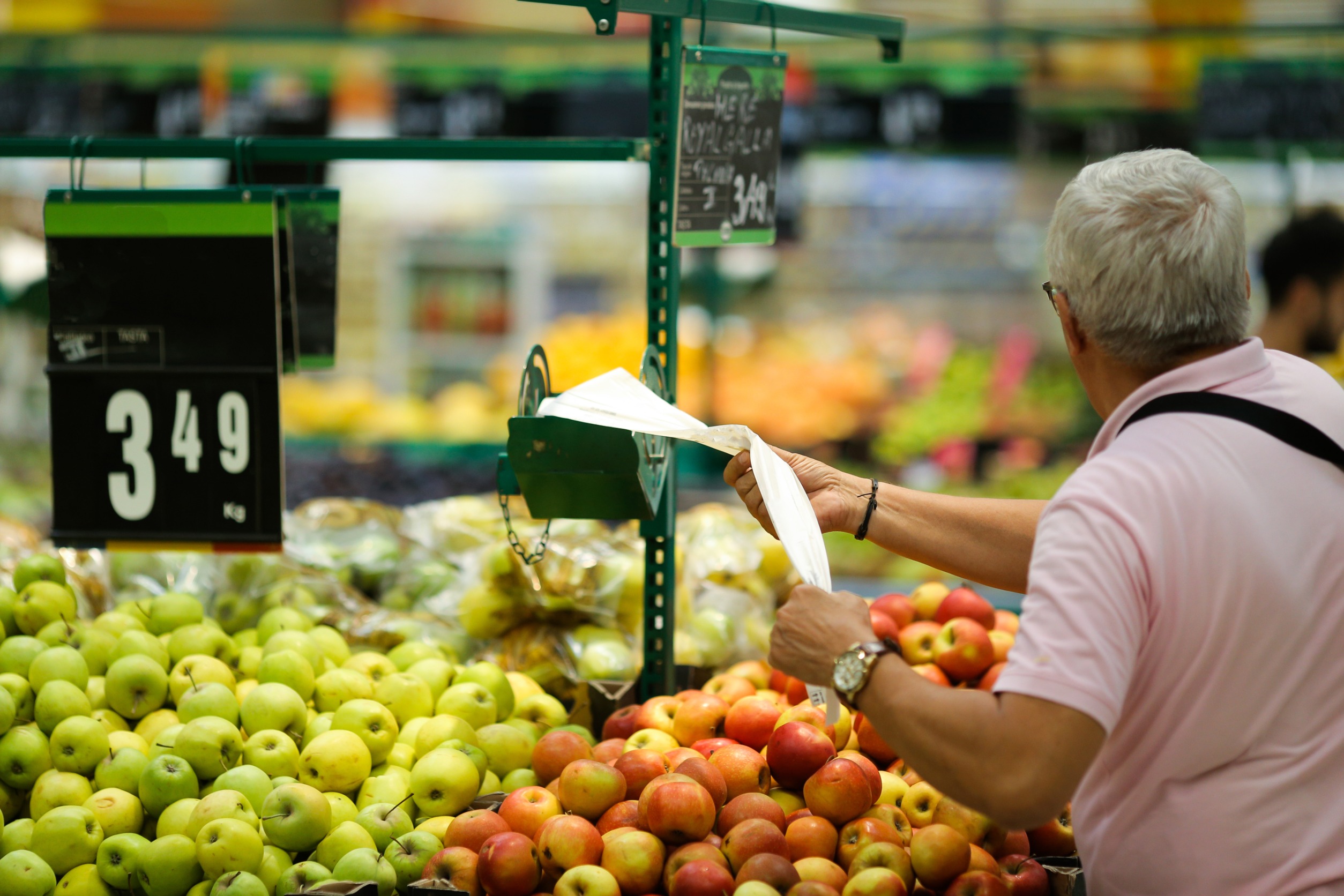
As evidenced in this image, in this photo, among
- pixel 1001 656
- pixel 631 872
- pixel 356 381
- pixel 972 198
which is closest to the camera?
pixel 631 872

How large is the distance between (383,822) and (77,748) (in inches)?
23.5

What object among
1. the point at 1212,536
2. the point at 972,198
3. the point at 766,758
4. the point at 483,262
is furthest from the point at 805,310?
the point at 1212,536

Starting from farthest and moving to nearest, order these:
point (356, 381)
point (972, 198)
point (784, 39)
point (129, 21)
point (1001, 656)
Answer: point (356, 381), point (972, 198), point (129, 21), point (784, 39), point (1001, 656)

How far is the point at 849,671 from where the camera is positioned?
1378 mm

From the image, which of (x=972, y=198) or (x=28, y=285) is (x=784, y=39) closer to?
(x=972, y=198)

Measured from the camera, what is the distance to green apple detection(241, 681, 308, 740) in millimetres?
2041

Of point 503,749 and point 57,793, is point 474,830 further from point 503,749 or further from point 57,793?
point 57,793

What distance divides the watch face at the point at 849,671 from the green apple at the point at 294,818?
93cm

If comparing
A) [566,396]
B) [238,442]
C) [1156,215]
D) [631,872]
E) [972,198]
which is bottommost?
[631,872]

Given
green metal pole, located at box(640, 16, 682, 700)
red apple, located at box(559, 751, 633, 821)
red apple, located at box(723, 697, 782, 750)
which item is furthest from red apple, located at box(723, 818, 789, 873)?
green metal pole, located at box(640, 16, 682, 700)

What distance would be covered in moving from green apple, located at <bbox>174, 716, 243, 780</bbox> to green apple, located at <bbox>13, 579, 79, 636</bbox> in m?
0.58

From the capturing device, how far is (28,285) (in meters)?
5.93

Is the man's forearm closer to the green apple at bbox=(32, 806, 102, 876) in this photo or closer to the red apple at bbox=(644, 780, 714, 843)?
the red apple at bbox=(644, 780, 714, 843)

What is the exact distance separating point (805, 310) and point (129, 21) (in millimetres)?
3824
